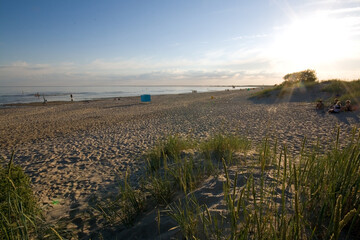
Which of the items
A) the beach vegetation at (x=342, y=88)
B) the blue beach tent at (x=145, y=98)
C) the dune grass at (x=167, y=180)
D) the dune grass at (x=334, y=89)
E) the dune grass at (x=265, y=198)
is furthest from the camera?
the blue beach tent at (x=145, y=98)

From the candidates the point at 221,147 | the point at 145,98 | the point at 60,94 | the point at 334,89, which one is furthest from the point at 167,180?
the point at 60,94

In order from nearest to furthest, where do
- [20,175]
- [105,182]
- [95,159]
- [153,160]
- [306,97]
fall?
1. [20,175]
2. [105,182]
3. [153,160]
4. [95,159]
5. [306,97]

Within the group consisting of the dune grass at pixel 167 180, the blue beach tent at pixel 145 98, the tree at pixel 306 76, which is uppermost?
the tree at pixel 306 76

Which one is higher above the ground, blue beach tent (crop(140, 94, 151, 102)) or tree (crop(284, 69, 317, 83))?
tree (crop(284, 69, 317, 83))

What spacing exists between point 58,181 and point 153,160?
88.7 inches

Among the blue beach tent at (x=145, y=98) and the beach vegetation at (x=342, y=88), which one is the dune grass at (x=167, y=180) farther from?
the blue beach tent at (x=145, y=98)

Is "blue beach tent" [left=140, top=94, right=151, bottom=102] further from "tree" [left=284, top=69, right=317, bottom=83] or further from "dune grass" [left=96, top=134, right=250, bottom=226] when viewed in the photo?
"dune grass" [left=96, top=134, right=250, bottom=226]

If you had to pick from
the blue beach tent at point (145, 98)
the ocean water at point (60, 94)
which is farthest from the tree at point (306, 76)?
the ocean water at point (60, 94)

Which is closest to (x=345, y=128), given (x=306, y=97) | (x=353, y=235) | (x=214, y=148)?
(x=214, y=148)

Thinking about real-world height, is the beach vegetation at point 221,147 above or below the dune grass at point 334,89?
below

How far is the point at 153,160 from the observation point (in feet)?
16.0

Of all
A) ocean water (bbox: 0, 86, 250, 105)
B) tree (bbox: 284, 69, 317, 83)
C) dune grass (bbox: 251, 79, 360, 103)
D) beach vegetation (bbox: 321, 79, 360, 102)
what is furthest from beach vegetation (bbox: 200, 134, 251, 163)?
ocean water (bbox: 0, 86, 250, 105)

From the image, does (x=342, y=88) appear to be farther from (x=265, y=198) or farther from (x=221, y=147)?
(x=265, y=198)

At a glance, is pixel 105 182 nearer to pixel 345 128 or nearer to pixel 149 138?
pixel 149 138
